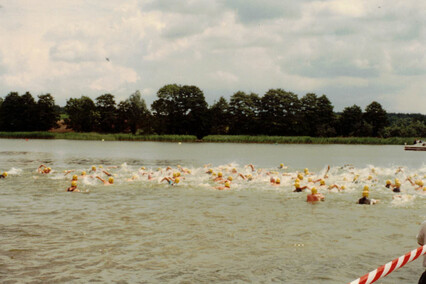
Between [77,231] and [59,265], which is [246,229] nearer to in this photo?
[77,231]

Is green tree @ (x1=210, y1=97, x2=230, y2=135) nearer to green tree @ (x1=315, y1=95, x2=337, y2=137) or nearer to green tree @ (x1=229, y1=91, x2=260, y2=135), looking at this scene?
green tree @ (x1=229, y1=91, x2=260, y2=135)

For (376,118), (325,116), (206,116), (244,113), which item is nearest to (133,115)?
(206,116)

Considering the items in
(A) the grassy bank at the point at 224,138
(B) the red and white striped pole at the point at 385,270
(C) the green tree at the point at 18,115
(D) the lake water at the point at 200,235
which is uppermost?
(C) the green tree at the point at 18,115

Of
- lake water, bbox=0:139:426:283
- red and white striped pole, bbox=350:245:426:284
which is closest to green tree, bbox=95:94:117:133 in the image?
lake water, bbox=0:139:426:283

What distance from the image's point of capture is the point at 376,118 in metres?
126

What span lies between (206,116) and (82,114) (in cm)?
3627

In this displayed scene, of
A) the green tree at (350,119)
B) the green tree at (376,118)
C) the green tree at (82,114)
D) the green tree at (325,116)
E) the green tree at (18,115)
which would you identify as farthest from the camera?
the green tree at (82,114)

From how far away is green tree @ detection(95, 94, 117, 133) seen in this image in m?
127

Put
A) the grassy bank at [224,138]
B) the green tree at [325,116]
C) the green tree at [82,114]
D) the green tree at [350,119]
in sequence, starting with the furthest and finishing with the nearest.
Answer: the green tree at [82,114]
the green tree at [350,119]
the green tree at [325,116]
the grassy bank at [224,138]

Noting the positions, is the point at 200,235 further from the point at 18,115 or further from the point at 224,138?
the point at 18,115

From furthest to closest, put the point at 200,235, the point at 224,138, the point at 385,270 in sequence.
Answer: the point at 224,138 → the point at 200,235 → the point at 385,270

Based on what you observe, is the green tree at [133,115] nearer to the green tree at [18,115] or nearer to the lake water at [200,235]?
the green tree at [18,115]

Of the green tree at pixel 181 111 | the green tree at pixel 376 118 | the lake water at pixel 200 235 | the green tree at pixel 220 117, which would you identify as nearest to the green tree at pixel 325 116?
the green tree at pixel 376 118

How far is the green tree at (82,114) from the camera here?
127000 mm
